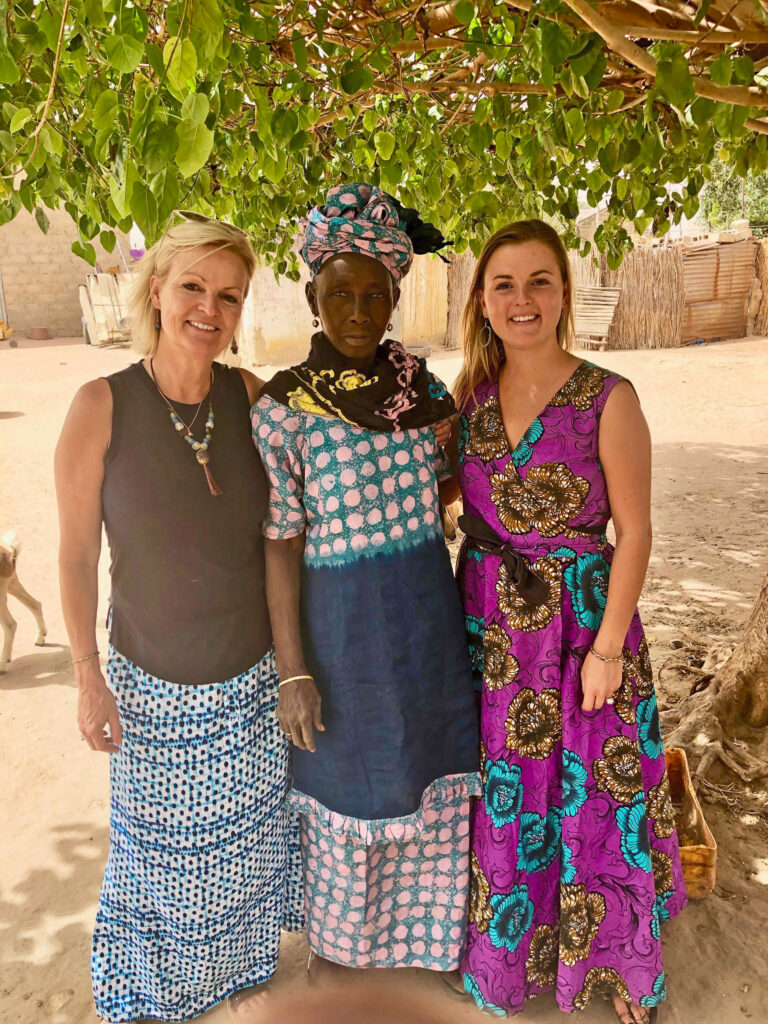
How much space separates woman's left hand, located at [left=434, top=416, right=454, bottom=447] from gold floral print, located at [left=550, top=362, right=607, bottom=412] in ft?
1.06

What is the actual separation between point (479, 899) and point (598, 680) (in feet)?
2.41

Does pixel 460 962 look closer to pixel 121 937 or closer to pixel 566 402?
pixel 121 937

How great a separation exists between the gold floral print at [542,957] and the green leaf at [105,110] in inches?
87.8

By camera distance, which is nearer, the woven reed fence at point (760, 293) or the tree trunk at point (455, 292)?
the woven reed fence at point (760, 293)

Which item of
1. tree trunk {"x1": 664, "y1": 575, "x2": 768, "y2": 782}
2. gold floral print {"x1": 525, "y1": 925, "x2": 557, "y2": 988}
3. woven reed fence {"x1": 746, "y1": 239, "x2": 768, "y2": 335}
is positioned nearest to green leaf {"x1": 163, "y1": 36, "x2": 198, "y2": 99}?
gold floral print {"x1": 525, "y1": 925, "x2": 557, "y2": 988}

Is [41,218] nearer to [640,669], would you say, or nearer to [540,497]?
[540,497]

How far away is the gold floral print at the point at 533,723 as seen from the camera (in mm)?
2162

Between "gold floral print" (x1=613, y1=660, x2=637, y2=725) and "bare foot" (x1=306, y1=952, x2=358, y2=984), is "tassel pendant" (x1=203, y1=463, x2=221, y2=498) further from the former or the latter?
"bare foot" (x1=306, y1=952, x2=358, y2=984)

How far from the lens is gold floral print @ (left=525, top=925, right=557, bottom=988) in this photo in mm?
2279

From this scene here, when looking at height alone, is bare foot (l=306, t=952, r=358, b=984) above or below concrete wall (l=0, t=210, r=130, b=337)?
below

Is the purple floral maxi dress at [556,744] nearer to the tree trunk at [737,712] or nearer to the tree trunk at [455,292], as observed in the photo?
the tree trunk at [737,712]

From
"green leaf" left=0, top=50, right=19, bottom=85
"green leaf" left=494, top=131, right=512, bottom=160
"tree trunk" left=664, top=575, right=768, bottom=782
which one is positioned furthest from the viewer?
"tree trunk" left=664, top=575, right=768, bottom=782

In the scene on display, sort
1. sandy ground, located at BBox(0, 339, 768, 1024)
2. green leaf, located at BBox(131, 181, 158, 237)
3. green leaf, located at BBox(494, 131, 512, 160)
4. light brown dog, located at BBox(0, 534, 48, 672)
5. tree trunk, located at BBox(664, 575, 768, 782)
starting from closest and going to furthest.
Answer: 1. green leaf, located at BBox(131, 181, 158, 237)
2. sandy ground, located at BBox(0, 339, 768, 1024)
3. green leaf, located at BBox(494, 131, 512, 160)
4. tree trunk, located at BBox(664, 575, 768, 782)
5. light brown dog, located at BBox(0, 534, 48, 672)

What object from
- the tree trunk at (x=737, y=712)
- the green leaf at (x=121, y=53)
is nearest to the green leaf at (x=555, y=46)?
the green leaf at (x=121, y=53)
